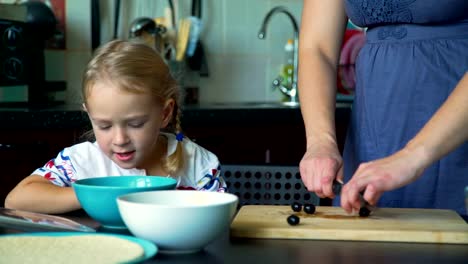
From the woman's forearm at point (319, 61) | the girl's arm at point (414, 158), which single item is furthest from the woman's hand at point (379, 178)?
the woman's forearm at point (319, 61)

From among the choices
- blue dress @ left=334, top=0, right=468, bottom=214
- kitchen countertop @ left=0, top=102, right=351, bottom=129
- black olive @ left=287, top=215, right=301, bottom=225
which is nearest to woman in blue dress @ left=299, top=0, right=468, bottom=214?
blue dress @ left=334, top=0, right=468, bottom=214

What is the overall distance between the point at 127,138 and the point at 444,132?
63 cm

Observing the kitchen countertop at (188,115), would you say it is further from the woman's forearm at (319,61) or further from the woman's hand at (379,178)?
the woman's hand at (379,178)

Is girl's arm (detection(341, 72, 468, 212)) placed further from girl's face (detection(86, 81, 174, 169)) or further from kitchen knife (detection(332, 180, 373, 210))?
girl's face (detection(86, 81, 174, 169))

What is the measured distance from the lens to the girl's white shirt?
163 cm

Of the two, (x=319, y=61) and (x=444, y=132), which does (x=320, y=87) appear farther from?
(x=444, y=132)

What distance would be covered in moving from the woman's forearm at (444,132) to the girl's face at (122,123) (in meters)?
0.58

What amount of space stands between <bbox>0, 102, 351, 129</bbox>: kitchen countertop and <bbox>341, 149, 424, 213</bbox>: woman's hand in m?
1.38

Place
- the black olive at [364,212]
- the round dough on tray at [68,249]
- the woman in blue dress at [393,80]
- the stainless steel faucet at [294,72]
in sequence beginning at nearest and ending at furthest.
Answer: the round dough on tray at [68,249] → the black olive at [364,212] → the woman in blue dress at [393,80] → the stainless steel faucet at [294,72]

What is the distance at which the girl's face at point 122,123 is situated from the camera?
154cm

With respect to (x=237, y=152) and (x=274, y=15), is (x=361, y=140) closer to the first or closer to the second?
(x=237, y=152)

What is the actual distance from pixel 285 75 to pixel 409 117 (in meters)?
1.68

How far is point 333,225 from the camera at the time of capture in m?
1.14

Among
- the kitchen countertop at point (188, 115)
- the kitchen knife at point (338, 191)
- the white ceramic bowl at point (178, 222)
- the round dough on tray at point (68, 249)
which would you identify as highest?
the white ceramic bowl at point (178, 222)
